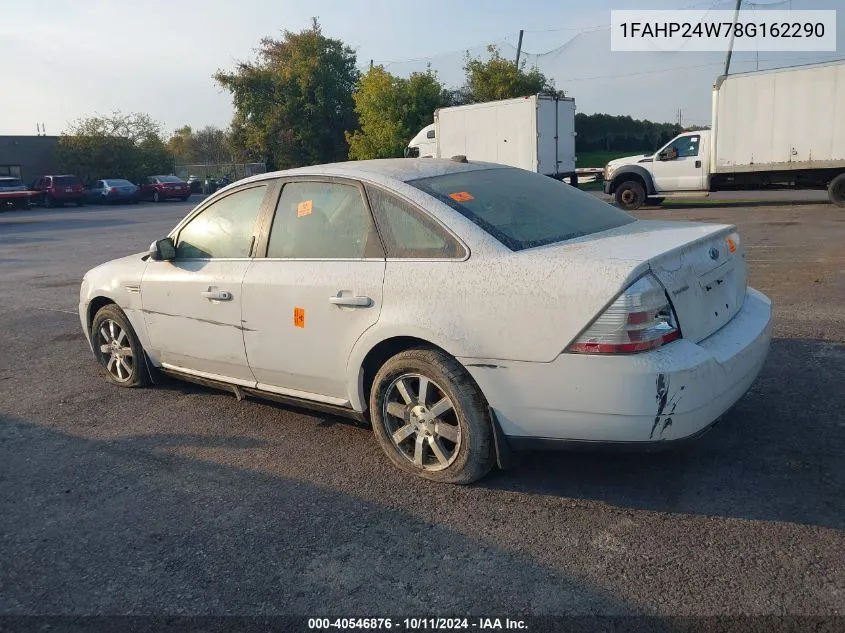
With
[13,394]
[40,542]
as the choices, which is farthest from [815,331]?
[13,394]

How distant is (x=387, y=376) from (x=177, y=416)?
6.32 ft

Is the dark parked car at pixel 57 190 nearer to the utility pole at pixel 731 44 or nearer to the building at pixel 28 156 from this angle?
the building at pixel 28 156

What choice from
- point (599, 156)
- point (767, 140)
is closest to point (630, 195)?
point (767, 140)

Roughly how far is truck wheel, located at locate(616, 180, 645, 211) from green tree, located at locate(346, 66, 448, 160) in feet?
65.5

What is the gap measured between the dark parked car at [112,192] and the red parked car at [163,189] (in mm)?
882

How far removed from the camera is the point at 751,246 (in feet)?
38.1

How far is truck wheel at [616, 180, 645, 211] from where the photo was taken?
1995 cm

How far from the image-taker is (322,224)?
430 centimetres

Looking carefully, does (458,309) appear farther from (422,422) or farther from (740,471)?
(740,471)

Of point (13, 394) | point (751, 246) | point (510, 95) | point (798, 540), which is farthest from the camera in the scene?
point (510, 95)

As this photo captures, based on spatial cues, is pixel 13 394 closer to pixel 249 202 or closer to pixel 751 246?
pixel 249 202

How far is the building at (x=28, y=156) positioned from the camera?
45.6m

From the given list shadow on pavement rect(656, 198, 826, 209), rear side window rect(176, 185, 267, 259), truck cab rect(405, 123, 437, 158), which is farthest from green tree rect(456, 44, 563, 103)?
rear side window rect(176, 185, 267, 259)

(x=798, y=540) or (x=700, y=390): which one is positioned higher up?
(x=700, y=390)
